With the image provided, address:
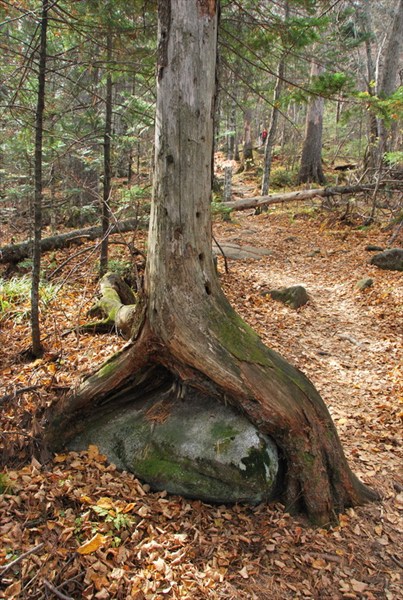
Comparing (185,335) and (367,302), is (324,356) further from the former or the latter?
(185,335)

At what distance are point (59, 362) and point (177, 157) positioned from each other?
315 centimetres

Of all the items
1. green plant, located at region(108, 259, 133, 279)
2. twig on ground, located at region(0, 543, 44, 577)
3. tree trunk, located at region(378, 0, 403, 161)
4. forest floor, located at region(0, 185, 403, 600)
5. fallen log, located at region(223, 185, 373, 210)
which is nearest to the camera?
twig on ground, located at region(0, 543, 44, 577)

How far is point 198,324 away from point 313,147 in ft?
58.4

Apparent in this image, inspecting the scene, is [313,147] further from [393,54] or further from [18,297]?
[18,297]

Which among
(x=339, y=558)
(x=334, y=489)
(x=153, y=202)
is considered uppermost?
(x=153, y=202)

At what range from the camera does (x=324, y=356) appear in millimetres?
6496

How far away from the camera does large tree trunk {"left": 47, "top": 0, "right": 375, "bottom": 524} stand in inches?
122

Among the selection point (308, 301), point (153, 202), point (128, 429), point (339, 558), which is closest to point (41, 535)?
point (128, 429)

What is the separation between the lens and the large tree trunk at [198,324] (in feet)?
10.2

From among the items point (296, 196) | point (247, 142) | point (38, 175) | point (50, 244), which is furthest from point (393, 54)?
point (38, 175)

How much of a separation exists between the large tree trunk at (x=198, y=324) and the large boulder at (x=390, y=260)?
7042 mm

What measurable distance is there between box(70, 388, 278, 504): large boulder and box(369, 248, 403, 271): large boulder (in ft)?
24.8

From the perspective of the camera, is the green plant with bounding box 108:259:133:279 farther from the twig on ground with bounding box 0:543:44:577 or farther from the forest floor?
the twig on ground with bounding box 0:543:44:577

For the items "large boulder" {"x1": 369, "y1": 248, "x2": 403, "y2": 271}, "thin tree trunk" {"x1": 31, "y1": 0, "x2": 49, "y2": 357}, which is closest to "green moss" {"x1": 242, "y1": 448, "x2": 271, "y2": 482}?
"thin tree trunk" {"x1": 31, "y1": 0, "x2": 49, "y2": 357}
